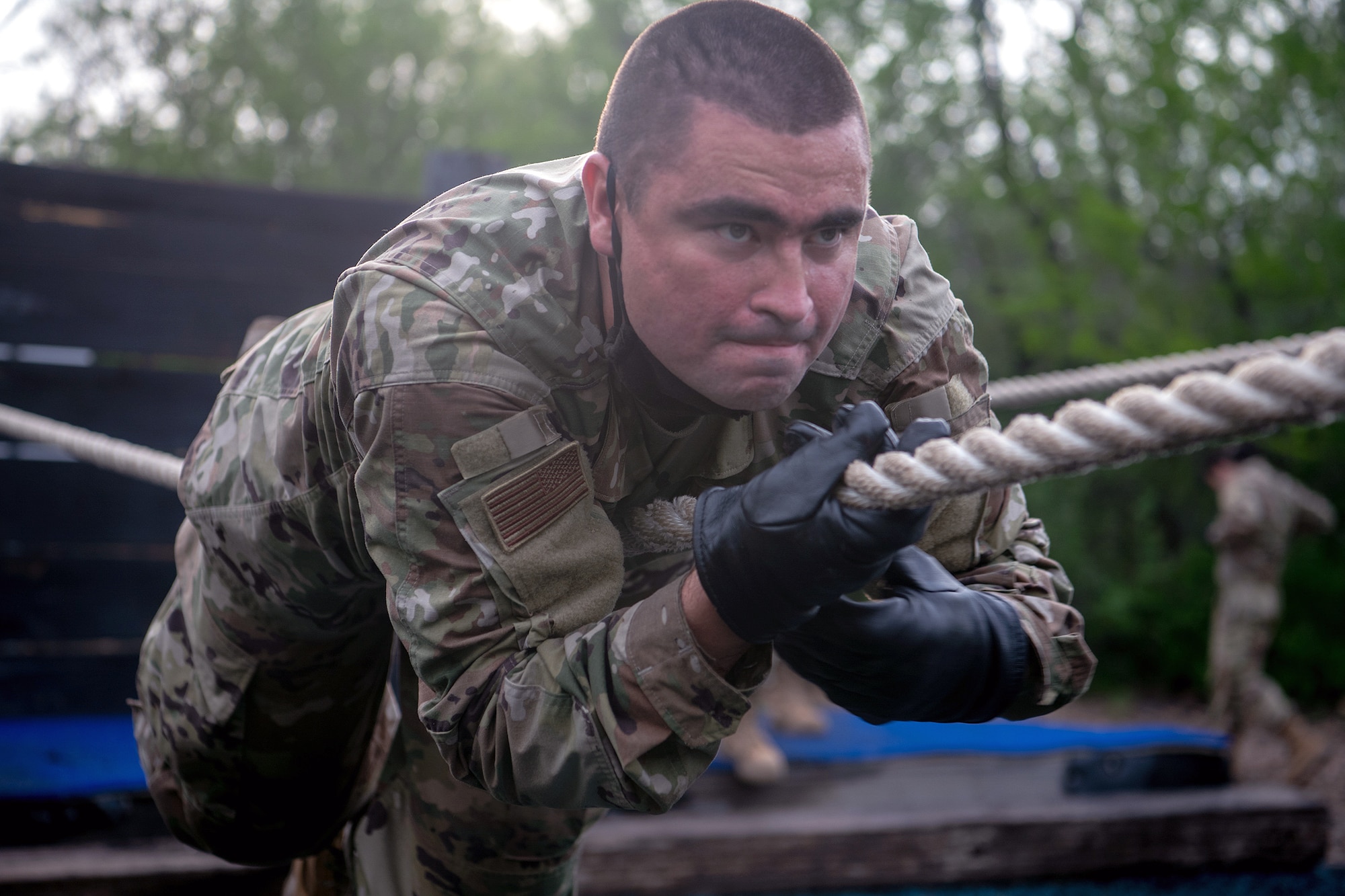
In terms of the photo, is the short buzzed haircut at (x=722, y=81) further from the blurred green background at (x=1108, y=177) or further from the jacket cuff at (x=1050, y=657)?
the blurred green background at (x=1108, y=177)

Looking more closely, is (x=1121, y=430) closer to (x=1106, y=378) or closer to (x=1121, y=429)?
(x=1121, y=429)

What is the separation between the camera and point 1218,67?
245 inches

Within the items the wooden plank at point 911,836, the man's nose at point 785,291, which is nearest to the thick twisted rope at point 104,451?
the wooden plank at point 911,836

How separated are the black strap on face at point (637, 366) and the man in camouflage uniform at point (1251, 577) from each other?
499cm

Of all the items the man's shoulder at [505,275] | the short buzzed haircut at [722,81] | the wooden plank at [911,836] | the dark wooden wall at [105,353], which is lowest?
the wooden plank at [911,836]

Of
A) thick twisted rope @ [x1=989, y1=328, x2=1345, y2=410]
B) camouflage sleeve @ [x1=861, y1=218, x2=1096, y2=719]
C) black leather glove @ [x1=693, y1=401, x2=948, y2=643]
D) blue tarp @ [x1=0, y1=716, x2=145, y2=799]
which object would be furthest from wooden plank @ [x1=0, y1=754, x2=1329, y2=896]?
black leather glove @ [x1=693, y1=401, x2=948, y2=643]

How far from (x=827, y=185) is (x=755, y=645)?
0.56m

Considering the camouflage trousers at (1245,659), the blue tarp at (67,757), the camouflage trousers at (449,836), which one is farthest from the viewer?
the camouflage trousers at (1245,659)

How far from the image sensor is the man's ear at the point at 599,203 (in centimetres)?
137

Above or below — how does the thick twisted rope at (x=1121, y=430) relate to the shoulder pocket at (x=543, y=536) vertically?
above

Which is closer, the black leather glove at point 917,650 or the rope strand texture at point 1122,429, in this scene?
the rope strand texture at point 1122,429

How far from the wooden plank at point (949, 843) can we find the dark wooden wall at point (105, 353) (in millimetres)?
2201

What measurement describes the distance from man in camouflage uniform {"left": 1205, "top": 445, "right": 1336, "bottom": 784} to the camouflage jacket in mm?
4647

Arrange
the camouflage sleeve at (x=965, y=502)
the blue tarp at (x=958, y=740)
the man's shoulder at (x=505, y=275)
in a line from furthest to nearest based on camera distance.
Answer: the blue tarp at (x=958, y=740) → the camouflage sleeve at (x=965, y=502) → the man's shoulder at (x=505, y=275)
